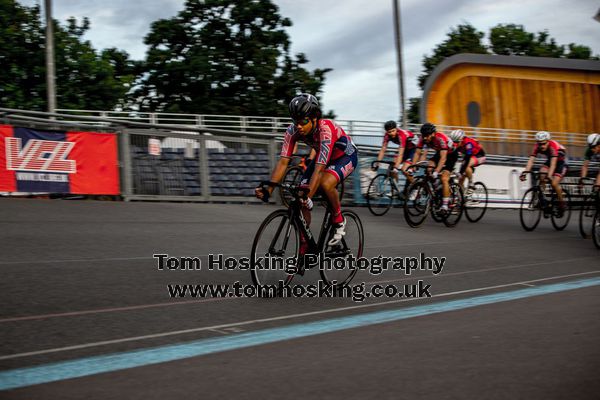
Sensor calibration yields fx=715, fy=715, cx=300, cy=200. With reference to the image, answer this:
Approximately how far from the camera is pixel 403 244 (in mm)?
11359

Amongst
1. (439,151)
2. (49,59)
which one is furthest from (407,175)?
(49,59)

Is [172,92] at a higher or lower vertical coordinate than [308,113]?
higher

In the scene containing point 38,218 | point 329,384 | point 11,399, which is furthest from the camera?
point 38,218

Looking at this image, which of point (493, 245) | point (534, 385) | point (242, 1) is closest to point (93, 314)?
point (534, 385)

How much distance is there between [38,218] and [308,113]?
6306mm

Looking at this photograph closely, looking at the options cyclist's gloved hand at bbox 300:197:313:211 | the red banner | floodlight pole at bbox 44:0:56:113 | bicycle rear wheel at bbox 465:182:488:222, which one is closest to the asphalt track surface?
cyclist's gloved hand at bbox 300:197:313:211

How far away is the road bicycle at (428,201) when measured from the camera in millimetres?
13828

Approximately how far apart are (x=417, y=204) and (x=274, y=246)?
8.15m

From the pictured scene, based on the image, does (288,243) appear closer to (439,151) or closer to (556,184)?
(439,151)

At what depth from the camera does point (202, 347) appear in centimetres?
450

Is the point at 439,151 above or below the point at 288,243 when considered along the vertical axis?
above

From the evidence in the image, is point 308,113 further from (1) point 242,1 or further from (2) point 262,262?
(1) point 242,1

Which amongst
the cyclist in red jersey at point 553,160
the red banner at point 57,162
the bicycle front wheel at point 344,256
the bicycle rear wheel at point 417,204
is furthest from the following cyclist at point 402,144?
the bicycle front wheel at point 344,256

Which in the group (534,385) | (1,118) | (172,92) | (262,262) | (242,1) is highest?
(242,1)
